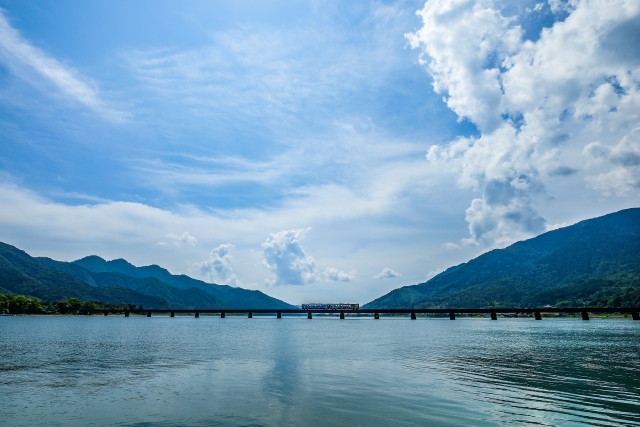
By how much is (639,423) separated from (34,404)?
33.4 metres

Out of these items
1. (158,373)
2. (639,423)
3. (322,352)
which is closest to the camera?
(639,423)

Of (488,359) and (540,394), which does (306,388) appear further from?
(488,359)

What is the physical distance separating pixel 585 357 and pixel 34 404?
5689cm

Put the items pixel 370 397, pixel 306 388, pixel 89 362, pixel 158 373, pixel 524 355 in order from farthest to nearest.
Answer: pixel 524 355, pixel 89 362, pixel 158 373, pixel 306 388, pixel 370 397

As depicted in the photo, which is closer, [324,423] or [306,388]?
[324,423]

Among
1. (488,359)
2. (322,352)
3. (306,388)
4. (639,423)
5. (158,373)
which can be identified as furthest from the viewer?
(322,352)

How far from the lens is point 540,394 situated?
1109 inches

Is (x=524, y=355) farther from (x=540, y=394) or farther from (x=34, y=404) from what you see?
(x=34, y=404)

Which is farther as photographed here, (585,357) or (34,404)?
(585,357)

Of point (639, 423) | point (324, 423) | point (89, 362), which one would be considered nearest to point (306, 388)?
point (324, 423)

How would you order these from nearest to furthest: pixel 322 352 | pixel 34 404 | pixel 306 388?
pixel 34 404, pixel 306 388, pixel 322 352

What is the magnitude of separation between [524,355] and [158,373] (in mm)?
45167

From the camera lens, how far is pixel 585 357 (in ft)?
168

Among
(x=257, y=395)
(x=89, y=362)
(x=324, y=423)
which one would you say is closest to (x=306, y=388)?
(x=257, y=395)
